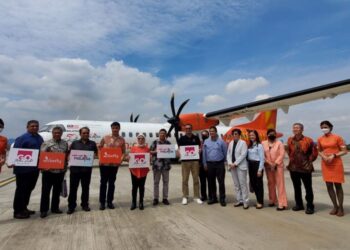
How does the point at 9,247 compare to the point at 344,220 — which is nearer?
the point at 9,247

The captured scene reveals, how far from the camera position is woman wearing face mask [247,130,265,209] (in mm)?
6238

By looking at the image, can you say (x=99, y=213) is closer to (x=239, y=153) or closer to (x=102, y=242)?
(x=102, y=242)

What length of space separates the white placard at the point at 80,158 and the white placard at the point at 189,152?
6.81 feet

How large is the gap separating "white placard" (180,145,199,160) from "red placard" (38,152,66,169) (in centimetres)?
263

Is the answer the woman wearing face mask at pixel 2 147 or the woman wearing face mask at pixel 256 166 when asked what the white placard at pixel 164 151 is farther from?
the woman wearing face mask at pixel 2 147

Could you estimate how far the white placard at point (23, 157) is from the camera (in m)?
5.50

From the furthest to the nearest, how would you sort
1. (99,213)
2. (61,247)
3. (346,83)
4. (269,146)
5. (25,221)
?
(346,83) → (269,146) → (99,213) → (25,221) → (61,247)

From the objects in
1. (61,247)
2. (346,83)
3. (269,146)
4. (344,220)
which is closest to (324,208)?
(344,220)

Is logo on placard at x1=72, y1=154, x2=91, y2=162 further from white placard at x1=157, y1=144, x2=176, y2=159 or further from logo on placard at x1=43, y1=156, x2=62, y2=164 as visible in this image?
white placard at x1=157, y1=144, x2=176, y2=159

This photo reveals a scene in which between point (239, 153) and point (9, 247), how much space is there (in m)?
4.54

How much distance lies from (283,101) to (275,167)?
10171 millimetres

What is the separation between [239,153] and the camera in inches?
255

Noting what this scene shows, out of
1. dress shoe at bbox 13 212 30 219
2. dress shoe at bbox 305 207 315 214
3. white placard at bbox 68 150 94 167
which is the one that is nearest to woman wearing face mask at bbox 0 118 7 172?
dress shoe at bbox 13 212 30 219

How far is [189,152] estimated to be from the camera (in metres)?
6.96
